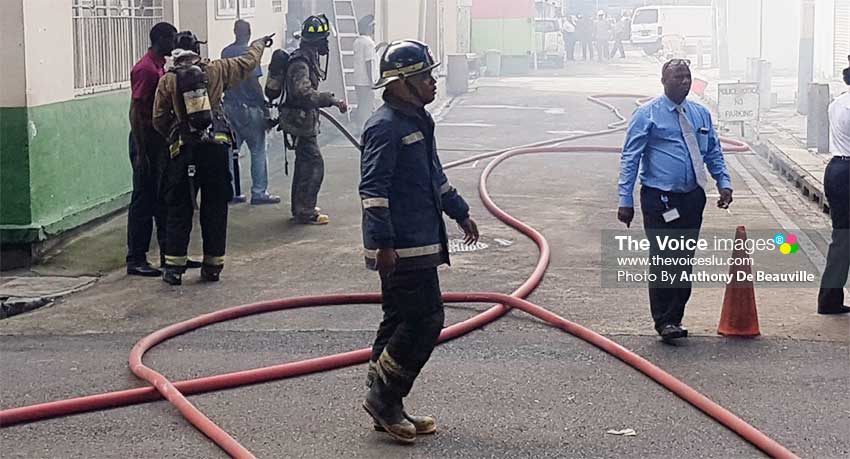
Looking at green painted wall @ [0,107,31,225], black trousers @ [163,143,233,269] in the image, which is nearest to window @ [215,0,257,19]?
green painted wall @ [0,107,31,225]

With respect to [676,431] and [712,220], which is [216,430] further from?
[712,220]

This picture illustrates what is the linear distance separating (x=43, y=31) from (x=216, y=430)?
5645mm

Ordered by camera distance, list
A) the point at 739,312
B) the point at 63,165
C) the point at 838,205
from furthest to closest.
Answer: the point at 63,165 < the point at 838,205 < the point at 739,312

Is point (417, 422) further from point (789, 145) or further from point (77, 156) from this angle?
point (789, 145)

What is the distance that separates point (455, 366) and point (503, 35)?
114 ft

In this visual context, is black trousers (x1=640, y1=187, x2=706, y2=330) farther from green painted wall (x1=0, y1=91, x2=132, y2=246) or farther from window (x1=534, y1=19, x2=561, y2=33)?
window (x1=534, y1=19, x2=561, y2=33)

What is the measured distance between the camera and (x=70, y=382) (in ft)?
22.3

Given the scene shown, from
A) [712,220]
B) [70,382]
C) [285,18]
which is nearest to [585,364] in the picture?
[70,382]

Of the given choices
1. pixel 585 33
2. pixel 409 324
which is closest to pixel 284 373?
Result: pixel 409 324

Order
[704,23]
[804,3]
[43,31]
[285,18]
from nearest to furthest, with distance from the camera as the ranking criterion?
[43,31] < [285,18] < [804,3] < [704,23]

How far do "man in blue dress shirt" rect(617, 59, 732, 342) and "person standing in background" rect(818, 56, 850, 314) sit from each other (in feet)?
3.18

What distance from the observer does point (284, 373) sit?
671 centimetres

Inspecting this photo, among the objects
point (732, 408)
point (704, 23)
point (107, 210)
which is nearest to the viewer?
point (732, 408)

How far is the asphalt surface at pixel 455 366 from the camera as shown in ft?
18.9
